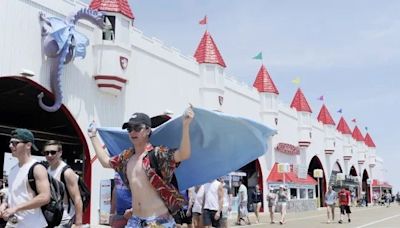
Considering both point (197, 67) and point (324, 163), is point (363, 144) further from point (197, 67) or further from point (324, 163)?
point (197, 67)

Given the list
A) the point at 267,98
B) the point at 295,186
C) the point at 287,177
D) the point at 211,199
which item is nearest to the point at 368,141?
the point at 295,186

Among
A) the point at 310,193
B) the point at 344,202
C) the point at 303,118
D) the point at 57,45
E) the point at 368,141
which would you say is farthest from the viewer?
the point at 368,141

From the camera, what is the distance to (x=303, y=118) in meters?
38.9

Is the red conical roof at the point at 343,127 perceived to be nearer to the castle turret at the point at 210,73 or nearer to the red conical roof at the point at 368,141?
the red conical roof at the point at 368,141

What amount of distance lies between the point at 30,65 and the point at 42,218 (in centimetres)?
1107

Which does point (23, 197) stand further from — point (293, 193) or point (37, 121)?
point (293, 193)

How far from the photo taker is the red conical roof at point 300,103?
3881 centimetres

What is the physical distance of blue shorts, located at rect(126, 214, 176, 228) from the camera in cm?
410

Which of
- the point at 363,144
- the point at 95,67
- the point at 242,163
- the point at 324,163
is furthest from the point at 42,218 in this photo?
the point at 363,144

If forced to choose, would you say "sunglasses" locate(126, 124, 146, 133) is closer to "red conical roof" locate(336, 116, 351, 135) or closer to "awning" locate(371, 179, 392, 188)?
"red conical roof" locate(336, 116, 351, 135)

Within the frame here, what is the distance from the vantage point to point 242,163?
485 centimetres

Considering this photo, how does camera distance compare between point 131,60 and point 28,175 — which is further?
point 131,60

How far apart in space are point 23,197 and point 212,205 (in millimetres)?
6140

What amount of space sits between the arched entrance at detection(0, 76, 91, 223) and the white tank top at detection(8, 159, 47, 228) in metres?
10.6
